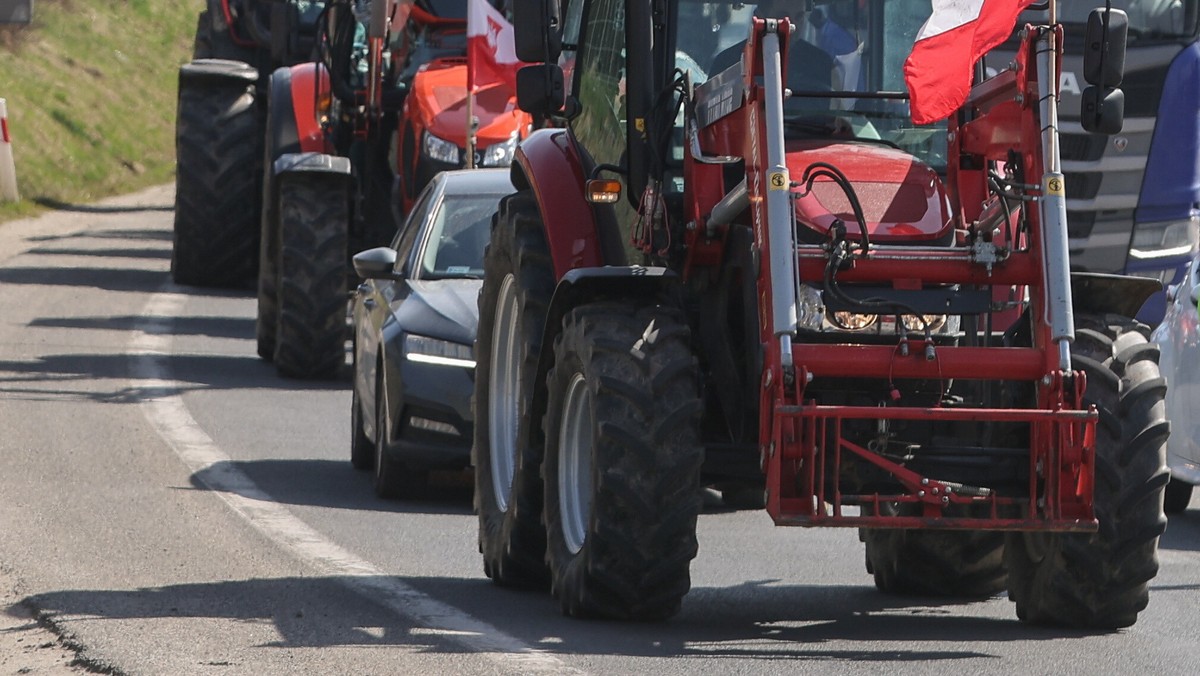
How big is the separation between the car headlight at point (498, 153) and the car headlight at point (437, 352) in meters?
5.68

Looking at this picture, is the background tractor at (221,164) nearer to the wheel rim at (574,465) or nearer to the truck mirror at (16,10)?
the truck mirror at (16,10)

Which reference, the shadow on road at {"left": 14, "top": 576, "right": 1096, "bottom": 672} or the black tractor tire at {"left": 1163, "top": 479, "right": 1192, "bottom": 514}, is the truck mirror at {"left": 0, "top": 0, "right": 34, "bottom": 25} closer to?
the black tractor tire at {"left": 1163, "top": 479, "right": 1192, "bottom": 514}

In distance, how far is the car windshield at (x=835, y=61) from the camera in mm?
9117

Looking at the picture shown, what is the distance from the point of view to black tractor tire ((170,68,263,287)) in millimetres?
22141

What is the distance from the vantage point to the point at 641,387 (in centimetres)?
815

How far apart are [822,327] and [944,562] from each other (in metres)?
1.75

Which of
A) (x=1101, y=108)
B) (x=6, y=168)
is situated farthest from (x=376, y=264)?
(x=6, y=168)

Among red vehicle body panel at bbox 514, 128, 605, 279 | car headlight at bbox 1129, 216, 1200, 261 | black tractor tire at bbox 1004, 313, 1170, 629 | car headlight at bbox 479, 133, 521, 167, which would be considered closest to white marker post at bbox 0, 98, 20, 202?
car headlight at bbox 479, 133, 521, 167

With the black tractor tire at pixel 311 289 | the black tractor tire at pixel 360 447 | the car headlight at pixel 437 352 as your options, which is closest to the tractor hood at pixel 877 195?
the car headlight at pixel 437 352

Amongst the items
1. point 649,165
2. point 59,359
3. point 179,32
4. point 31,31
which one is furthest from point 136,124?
point 649,165

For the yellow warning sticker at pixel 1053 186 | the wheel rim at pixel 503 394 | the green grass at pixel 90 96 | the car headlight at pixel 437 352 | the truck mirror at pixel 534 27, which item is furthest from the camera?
the green grass at pixel 90 96

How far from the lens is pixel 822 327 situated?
27.6 ft

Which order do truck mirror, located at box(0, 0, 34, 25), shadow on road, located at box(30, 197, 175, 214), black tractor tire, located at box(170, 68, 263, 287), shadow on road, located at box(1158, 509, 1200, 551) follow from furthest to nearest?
1. shadow on road, located at box(30, 197, 175, 214)
2. truck mirror, located at box(0, 0, 34, 25)
3. black tractor tire, located at box(170, 68, 263, 287)
4. shadow on road, located at box(1158, 509, 1200, 551)

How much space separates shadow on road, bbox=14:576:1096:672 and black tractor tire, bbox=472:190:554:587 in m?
0.15
